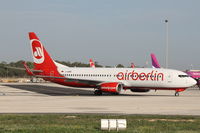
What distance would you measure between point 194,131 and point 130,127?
2.92 metres

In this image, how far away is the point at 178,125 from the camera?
65.4ft

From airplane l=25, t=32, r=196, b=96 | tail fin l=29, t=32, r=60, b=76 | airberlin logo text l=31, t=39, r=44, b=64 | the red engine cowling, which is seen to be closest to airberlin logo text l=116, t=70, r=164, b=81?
airplane l=25, t=32, r=196, b=96

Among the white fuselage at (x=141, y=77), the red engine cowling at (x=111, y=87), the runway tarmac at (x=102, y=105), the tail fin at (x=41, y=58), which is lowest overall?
the runway tarmac at (x=102, y=105)

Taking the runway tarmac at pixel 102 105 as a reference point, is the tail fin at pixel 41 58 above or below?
above

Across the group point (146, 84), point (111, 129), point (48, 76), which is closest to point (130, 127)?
point (111, 129)

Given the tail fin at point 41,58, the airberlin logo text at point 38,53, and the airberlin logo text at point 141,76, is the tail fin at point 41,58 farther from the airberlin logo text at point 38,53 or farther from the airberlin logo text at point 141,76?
the airberlin logo text at point 141,76

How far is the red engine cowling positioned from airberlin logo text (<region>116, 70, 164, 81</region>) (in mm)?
1415

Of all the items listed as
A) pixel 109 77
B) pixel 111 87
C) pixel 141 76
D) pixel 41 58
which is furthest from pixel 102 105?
pixel 41 58

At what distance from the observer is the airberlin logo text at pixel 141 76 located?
164 feet

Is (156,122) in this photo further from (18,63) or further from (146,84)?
(18,63)

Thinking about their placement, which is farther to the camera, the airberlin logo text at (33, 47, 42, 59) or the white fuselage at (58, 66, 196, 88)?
the airberlin logo text at (33, 47, 42, 59)

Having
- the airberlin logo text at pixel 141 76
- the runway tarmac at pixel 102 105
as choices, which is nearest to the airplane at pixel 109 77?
the airberlin logo text at pixel 141 76

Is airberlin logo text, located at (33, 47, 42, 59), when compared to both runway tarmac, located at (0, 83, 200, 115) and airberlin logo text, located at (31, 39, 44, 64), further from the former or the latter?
runway tarmac, located at (0, 83, 200, 115)

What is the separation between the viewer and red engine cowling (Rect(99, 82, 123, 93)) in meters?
49.9
